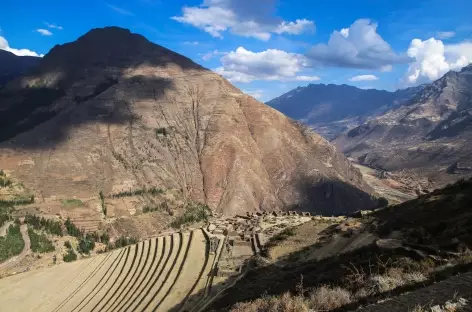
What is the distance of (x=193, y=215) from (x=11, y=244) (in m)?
34.6

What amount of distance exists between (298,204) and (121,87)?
67.9 m

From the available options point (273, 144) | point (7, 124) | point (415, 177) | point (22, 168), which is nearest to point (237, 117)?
point (273, 144)

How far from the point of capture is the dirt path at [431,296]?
940cm

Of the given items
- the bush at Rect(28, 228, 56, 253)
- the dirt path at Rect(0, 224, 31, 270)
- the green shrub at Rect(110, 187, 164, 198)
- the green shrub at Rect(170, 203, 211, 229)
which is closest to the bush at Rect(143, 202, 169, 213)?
the green shrub at Rect(170, 203, 211, 229)

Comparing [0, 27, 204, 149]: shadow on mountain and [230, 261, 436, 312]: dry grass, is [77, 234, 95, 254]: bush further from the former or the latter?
[230, 261, 436, 312]: dry grass

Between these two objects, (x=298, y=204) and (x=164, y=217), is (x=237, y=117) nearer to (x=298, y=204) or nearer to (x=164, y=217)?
(x=298, y=204)

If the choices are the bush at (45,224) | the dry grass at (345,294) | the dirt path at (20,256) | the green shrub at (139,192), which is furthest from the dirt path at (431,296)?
the green shrub at (139,192)

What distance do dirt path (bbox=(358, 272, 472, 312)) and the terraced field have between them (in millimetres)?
21132

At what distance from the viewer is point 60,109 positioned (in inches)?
5335

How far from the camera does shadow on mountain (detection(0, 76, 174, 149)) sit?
356 ft

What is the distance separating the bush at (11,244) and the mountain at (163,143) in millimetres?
16751

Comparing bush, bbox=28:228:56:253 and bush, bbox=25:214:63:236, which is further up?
bush, bbox=25:214:63:236

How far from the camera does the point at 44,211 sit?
81.9 m

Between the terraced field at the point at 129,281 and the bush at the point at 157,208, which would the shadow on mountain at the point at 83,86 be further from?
the terraced field at the point at 129,281
